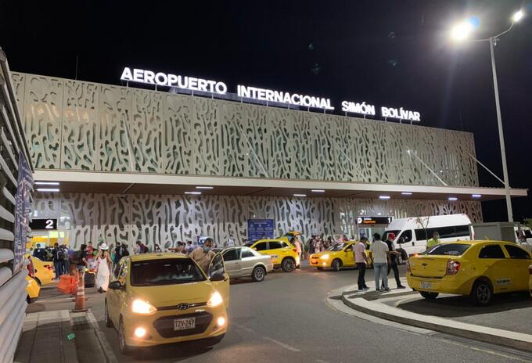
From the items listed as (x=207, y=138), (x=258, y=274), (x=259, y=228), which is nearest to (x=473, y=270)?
(x=258, y=274)

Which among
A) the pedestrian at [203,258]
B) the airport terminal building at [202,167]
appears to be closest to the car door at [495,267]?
the pedestrian at [203,258]

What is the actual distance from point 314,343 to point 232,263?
1065 centimetres

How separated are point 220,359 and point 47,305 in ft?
30.4

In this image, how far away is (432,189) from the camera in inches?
1293

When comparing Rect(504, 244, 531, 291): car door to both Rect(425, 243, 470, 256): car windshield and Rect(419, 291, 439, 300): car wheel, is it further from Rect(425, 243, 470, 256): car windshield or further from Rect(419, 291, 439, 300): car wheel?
Rect(419, 291, 439, 300): car wheel

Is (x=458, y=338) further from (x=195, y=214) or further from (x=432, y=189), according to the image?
(x=432, y=189)

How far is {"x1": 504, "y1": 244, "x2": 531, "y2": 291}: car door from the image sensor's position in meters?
10.7

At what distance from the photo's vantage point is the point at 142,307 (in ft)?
21.6

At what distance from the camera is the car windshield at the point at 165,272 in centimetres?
759

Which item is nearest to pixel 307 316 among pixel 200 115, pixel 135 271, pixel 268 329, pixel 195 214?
pixel 268 329

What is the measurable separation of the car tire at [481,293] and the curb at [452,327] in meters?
1.81

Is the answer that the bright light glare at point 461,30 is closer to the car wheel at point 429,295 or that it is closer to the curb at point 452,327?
the car wheel at point 429,295

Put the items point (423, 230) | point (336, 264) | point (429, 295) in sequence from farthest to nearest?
point (423, 230) → point (336, 264) → point (429, 295)

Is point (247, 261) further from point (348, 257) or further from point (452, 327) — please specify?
point (452, 327)
